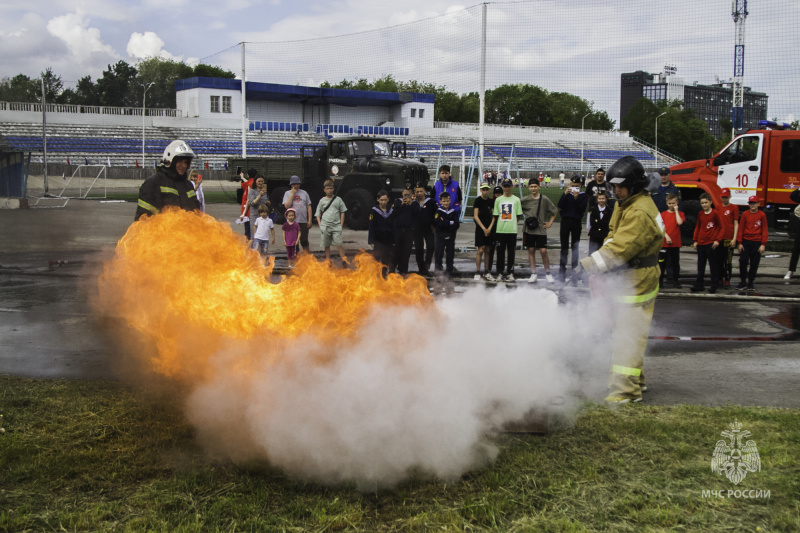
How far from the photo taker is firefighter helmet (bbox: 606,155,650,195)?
18.0 feet

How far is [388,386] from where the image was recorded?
152 inches

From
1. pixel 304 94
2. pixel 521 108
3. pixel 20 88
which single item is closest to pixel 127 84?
pixel 20 88

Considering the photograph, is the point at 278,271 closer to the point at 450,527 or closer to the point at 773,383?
the point at 773,383

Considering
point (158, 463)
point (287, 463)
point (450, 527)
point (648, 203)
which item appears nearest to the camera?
point (450, 527)

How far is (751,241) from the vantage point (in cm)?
1198

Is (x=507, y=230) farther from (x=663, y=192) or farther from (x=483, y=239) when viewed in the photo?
(x=663, y=192)

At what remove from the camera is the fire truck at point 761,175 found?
693 inches

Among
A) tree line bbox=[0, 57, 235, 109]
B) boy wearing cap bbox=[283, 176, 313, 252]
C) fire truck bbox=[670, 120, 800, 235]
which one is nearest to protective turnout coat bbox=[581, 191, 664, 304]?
boy wearing cap bbox=[283, 176, 313, 252]

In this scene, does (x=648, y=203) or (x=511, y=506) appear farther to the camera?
(x=648, y=203)

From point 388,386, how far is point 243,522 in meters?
1.09

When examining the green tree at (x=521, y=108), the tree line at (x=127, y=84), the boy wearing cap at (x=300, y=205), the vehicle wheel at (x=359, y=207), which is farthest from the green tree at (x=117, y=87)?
the boy wearing cap at (x=300, y=205)

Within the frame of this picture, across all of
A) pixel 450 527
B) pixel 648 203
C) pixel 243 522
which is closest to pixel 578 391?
pixel 648 203

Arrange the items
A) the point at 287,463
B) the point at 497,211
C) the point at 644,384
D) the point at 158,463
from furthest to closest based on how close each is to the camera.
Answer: the point at 497,211
the point at 644,384
the point at 158,463
the point at 287,463

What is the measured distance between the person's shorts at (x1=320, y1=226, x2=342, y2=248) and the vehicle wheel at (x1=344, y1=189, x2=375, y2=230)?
718 cm
